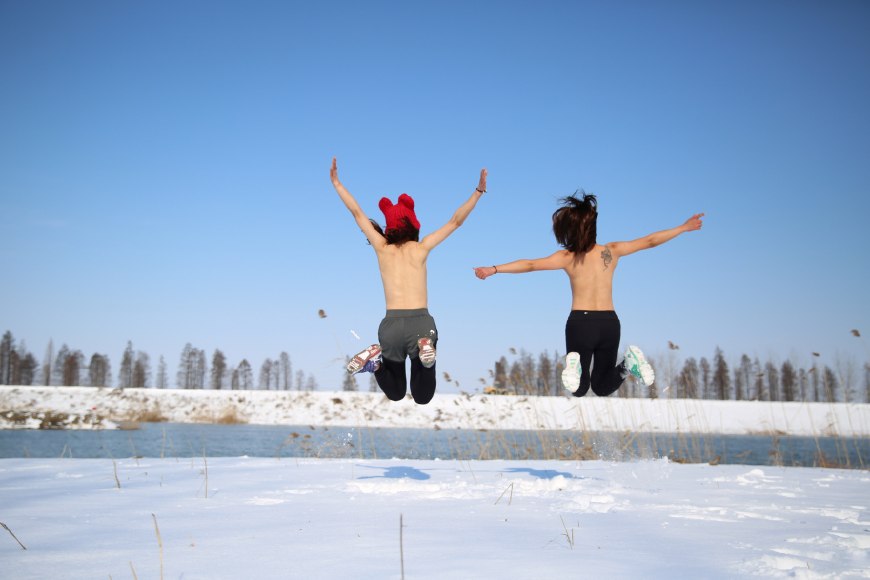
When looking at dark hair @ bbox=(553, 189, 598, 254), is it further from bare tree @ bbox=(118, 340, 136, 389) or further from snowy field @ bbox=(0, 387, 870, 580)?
bare tree @ bbox=(118, 340, 136, 389)

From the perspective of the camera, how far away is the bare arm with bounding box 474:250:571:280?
5367 millimetres

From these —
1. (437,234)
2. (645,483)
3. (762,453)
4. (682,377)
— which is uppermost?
(437,234)

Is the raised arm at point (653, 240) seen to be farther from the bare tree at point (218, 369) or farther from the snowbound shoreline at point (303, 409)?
the bare tree at point (218, 369)

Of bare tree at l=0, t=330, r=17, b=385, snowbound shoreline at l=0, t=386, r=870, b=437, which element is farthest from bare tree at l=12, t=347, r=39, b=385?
snowbound shoreline at l=0, t=386, r=870, b=437

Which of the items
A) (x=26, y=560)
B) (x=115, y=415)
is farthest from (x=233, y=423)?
(x=26, y=560)

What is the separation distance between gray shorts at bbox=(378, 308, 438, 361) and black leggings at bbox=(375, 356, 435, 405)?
10 centimetres

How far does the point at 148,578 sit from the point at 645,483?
447 centimetres

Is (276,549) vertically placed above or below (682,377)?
below

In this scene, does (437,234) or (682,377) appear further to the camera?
(682,377)

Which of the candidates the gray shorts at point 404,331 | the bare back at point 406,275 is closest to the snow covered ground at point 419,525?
the gray shorts at point 404,331

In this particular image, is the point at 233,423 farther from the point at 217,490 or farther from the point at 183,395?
the point at 217,490

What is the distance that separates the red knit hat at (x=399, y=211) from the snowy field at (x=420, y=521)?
2153 millimetres

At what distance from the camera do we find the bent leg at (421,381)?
210 inches

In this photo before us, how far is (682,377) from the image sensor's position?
32.2 feet
